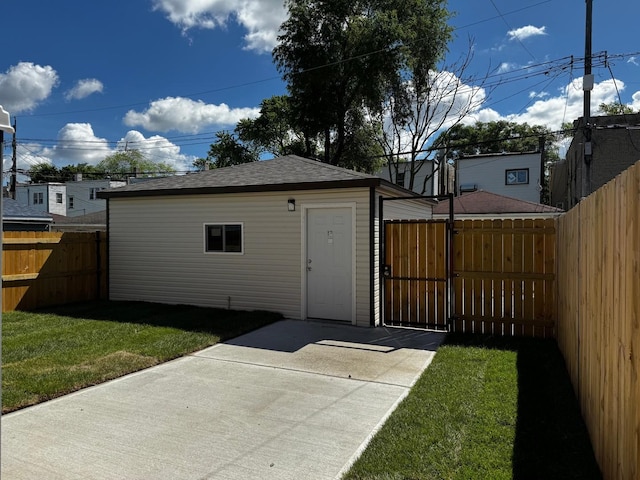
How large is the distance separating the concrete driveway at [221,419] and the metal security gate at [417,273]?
1.55 meters

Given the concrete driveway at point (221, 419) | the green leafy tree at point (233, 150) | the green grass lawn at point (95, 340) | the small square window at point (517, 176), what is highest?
the green leafy tree at point (233, 150)

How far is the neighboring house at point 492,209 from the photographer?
15.6 m

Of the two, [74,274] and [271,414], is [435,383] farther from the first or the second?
[74,274]

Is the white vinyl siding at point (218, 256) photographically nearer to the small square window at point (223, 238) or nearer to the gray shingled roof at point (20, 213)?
the small square window at point (223, 238)

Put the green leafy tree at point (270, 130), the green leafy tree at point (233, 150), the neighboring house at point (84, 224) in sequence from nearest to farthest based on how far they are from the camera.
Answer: the neighboring house at point (84, 224), the green leafy tree at point (270, 130), the green leafy tree at point (233, 150)

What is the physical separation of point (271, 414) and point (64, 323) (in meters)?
5.58

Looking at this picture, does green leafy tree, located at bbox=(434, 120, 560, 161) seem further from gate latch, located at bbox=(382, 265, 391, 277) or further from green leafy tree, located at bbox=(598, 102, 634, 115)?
gate latch, located at bbox=(382, 265, 391, 277)

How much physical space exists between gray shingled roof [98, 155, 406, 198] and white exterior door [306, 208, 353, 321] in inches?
22.8

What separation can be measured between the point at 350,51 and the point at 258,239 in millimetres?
14958

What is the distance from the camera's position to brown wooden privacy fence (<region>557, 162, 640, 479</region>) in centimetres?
216

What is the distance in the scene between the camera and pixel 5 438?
352cm

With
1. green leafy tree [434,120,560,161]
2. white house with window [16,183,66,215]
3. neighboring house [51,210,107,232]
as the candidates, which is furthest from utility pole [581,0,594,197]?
white house with window [16,183,66,215]

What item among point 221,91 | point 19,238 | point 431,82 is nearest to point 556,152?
point 431,82

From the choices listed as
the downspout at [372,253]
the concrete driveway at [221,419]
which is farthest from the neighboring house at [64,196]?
the concrete driveway at [221,419]
